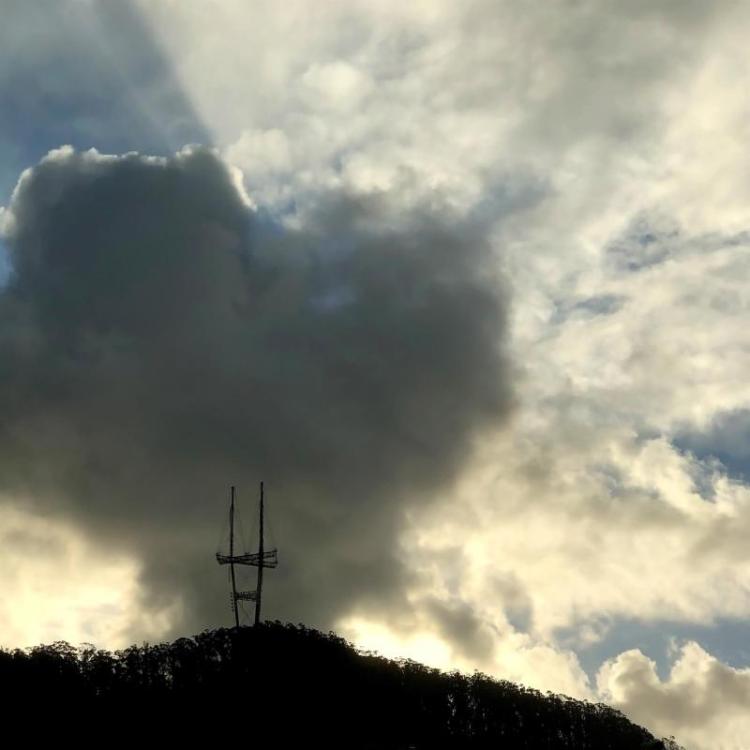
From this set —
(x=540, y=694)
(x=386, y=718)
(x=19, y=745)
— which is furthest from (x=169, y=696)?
(x=540, y=694)

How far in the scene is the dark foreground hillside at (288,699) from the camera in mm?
100875

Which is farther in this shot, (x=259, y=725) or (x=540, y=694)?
(x=540, y=694)

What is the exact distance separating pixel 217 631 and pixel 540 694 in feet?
138

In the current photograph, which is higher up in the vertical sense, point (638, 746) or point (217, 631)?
point (217, 631)

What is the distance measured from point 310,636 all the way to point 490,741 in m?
25.4

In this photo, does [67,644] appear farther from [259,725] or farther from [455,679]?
[455,679]

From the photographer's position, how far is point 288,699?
110062 millimetres

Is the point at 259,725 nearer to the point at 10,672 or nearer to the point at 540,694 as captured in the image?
the point at 10,672

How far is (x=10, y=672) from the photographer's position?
98.1 meters

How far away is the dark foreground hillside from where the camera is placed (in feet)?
331

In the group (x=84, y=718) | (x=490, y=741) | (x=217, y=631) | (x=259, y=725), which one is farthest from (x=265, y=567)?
(x=490, y=741)

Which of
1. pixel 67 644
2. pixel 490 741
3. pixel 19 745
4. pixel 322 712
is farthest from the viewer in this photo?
pixel 490 741

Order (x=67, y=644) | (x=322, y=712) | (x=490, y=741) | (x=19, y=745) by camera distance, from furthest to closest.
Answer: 1. (x=490, y=741)
2. (x=322, y=712)
3. (x=67, y=644)
4. (x=19, y=745)

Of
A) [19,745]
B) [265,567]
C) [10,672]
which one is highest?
[265,567]
